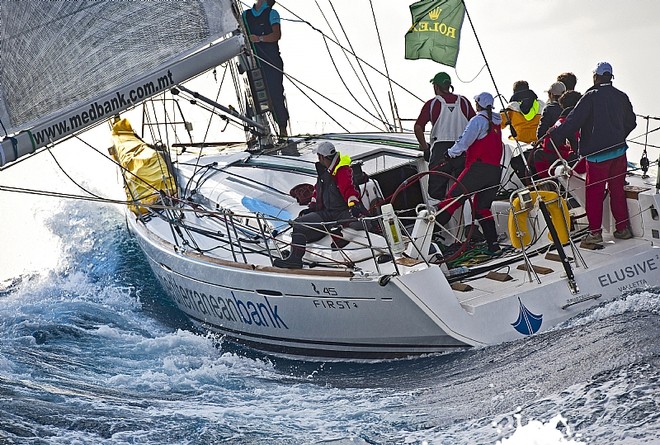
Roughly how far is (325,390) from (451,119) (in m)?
2.54

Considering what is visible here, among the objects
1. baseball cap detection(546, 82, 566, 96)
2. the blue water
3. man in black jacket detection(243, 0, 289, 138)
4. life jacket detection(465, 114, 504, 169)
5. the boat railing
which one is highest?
man in black jacket detection(243, 0, 289, 138)

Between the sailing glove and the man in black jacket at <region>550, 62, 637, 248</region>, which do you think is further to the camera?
the sailing glove

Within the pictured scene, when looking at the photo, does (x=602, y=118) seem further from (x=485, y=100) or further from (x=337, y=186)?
(x=337, y=186)

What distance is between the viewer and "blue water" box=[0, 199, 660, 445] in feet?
15.5

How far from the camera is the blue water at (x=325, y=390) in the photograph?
4738mm

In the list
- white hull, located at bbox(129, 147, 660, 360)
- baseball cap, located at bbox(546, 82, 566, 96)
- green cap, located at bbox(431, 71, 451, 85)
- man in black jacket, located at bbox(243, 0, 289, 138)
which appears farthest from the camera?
man in black jacket, located at bbox(243, 0, 289, 138)

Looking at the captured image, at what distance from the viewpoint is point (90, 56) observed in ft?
22.7

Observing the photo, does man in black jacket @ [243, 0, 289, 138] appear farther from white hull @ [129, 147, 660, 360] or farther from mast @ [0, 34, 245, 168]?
white hull @ [129, 147, 660, 360]

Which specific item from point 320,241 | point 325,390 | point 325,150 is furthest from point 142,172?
point 325,390

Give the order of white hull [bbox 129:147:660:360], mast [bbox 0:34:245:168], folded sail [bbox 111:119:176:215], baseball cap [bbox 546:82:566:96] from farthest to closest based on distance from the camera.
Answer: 1. folded sail [bbox 111:119:176:215]
2. baseball cap [bbox 546:82:566:96]
3. mast [bbox 0:34:245:168]
4. white hull [bbox 129:147:660:360]

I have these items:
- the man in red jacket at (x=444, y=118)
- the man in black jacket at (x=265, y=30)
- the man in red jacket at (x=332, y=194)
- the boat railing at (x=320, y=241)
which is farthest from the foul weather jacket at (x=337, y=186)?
the man in black jacket at (x=265, y=30)

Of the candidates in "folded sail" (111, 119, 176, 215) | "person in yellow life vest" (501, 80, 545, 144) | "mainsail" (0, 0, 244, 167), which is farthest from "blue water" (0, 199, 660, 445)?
"person in yellow life vest" (501, 80, 545, 144)

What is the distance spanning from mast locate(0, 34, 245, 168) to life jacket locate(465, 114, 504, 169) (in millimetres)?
1875

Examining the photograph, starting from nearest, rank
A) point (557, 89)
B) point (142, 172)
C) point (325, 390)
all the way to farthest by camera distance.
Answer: point (325, 390), point (557, 89), point (142, 172)
